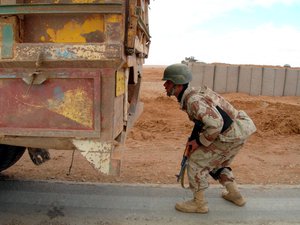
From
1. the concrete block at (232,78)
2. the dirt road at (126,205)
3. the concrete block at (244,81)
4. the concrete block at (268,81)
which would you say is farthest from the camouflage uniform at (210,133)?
the concrete block at (268,81)

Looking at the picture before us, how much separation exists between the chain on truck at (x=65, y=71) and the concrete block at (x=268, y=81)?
10281mm

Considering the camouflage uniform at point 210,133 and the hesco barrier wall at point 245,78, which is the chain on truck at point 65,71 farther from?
the hesco barrier wall at point 245,78

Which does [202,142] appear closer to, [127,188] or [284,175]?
[127,188]

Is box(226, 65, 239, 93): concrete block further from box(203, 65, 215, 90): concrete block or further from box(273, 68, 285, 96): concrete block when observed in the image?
box(273, 68, 285, 96): concrete block

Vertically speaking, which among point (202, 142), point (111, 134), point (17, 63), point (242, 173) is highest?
point (17, 63)

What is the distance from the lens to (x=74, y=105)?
9.02ft

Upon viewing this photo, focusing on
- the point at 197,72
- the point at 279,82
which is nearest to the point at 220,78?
the point at 197,72

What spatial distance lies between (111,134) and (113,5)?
0.87 metres

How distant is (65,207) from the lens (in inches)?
153

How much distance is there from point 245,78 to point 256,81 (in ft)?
1.25

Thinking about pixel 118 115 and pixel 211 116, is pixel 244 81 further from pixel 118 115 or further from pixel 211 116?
pixel 118 115

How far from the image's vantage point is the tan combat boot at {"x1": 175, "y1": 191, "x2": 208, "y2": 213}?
3850 mm

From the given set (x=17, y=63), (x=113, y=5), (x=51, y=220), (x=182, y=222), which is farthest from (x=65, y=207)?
(x=113, y=5)

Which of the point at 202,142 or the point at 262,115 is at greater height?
the point at 202,142
